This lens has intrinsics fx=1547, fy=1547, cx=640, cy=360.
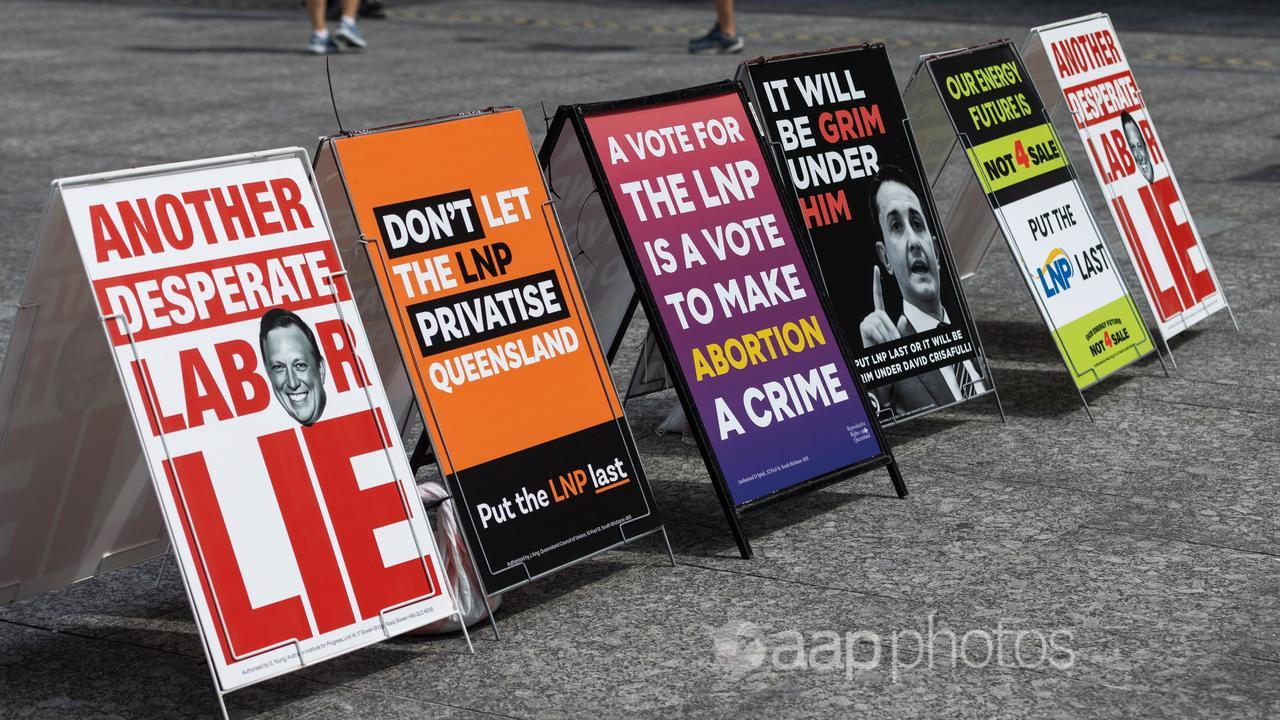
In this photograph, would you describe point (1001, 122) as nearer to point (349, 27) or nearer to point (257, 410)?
point (257, 410)

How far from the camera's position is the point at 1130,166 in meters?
7.16

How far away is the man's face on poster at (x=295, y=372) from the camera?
4316 millimetres

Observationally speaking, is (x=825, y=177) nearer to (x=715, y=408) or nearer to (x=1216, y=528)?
(x=715, y=408)

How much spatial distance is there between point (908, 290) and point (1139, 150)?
72.3 inches

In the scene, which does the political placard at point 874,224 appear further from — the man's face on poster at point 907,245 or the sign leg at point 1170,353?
the sign leg at point 1170,353

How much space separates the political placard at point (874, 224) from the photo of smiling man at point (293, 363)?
221cm

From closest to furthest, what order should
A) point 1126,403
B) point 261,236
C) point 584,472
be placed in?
point 261,236 → point 584,472 → point 1126,403

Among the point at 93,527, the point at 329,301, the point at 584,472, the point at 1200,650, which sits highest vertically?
the point at 329,301

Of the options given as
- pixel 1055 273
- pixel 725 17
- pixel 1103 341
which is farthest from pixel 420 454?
pixel 725 17

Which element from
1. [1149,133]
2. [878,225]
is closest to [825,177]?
[878,225]

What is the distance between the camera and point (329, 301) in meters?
→ 4.46

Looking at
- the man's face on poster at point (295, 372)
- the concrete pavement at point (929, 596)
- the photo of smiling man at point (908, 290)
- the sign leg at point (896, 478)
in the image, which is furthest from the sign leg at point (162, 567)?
the photo of smiling man at point (908, 290)

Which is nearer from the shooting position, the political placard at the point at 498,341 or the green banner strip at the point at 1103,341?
the political placard at the point at 498,341

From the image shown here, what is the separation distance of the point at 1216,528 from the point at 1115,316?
1.76 meters
